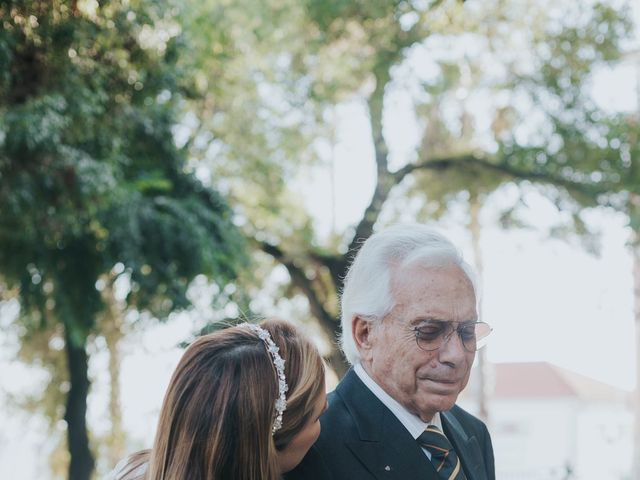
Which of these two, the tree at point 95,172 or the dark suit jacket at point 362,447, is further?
the tree at point 95,172

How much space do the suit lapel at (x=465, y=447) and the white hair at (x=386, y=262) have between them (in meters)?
0.40

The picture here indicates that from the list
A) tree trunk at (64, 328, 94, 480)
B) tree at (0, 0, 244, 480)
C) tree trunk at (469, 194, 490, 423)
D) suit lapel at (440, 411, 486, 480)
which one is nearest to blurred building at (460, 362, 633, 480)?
tree trunk at (469, 194, 490, 423)

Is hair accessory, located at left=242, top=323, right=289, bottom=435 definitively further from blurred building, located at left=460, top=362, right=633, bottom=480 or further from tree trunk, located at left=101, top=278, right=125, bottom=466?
blurred building, located at left=460, top=362, right=633, bottom=480

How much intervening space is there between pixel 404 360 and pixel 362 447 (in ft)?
0.95

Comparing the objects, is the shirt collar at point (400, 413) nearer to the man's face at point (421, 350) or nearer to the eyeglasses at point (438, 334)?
the man's face at point (421, 350)

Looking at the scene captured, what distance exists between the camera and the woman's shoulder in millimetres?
2750

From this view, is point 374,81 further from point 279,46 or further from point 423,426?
point 423,426

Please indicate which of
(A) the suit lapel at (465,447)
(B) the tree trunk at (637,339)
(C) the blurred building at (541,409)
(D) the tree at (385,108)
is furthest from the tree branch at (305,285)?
(C) the blurred building at (541,409)

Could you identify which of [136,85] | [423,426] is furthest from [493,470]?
[136,85]

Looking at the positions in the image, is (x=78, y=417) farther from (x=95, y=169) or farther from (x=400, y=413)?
(x=400, y=413)

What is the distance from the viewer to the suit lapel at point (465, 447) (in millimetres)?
3215

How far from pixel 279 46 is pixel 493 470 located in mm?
12516

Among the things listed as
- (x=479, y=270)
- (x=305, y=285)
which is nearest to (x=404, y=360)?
(x=305, y=285)

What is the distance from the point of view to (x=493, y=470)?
3443 mm
